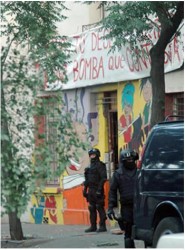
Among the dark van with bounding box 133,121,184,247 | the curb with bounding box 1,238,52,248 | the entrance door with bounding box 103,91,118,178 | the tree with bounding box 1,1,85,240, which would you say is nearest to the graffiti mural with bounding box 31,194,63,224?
the entrance door with bounding box 103,91,118,178

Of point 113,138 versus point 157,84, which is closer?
point 157,84

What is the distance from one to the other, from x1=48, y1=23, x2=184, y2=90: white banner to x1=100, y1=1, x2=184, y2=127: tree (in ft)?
7.35

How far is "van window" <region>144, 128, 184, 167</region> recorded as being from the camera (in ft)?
34.9

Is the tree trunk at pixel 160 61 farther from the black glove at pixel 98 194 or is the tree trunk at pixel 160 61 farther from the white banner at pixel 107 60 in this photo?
the black glove at pixel 98 194

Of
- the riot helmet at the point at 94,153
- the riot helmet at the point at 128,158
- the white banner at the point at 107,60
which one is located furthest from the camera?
the riot helmet at the point at 94,153

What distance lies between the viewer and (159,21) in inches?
520

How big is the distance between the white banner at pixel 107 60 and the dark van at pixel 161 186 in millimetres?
4795

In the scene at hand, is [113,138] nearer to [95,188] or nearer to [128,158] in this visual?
[95,188]

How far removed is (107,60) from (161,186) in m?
7.59

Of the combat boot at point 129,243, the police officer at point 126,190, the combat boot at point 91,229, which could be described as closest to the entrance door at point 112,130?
the combat boot at point 91,229

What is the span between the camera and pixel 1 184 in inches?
360

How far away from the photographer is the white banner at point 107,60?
16109 mm

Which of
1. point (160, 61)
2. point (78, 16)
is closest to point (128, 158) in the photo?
point (160, 61)

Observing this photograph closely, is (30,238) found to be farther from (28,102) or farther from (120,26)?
(28,102)
